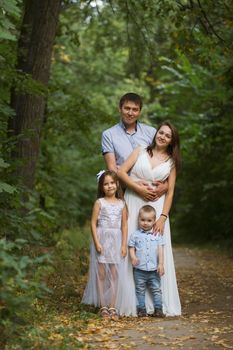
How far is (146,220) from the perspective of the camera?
7.88 m

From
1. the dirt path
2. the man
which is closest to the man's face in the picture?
the man

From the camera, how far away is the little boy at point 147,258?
785 cm

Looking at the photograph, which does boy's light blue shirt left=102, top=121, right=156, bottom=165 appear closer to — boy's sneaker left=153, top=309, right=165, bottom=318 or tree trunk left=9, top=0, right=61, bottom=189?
boy's sneaker left=153, top=309, right=165, bottom=318

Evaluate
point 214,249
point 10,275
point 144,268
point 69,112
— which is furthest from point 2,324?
point 214,249

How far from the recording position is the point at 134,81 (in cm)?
2930

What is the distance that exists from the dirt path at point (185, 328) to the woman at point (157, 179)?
0.36 meters

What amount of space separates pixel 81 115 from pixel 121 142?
16.5 feet

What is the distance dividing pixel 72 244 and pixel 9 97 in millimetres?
4849

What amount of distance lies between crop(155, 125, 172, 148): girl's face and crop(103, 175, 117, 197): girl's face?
73cm

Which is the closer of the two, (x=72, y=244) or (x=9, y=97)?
(x=9, y=97)

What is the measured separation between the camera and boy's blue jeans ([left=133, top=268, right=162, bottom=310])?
7836mm

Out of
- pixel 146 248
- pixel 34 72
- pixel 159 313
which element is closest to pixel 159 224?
pixel 146 248

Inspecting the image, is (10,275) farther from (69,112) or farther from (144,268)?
(69,112)

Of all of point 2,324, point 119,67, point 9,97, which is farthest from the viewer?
point 119,67
